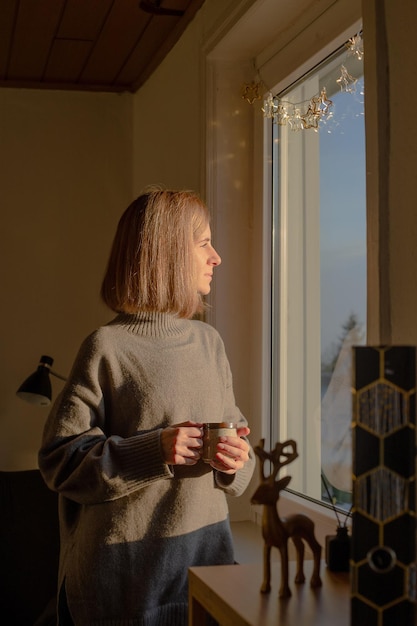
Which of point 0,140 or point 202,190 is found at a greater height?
point 0,140

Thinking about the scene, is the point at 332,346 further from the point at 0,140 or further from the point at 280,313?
the point at 0,140

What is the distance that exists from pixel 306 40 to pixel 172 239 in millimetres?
681

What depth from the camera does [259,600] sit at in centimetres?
103

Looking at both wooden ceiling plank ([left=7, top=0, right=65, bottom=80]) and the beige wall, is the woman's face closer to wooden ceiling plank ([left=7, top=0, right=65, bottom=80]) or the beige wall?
wooden ceiling plank ([left=7, top=0, right=65, bottom=80])

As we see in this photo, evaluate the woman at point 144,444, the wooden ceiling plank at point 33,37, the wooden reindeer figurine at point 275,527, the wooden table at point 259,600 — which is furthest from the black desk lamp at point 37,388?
the wooden reindeer figurine at point 275,527

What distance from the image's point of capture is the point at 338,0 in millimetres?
1774

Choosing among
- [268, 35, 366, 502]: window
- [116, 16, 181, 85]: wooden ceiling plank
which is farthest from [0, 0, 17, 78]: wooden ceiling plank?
[268, 35, 366, 502]: window

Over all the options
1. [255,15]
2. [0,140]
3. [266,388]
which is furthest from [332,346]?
[0,140]

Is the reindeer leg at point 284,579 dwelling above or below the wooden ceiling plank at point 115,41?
below

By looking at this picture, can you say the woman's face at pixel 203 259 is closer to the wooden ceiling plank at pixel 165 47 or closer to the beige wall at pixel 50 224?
the wooden ceiling plank at pixel 165 47

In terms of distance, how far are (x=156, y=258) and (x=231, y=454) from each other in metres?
0.38

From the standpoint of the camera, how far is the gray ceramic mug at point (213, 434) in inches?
54.6

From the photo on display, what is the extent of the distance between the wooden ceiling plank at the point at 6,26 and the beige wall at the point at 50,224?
0.34 meters

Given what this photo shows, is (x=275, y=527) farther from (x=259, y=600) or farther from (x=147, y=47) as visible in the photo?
(x=147, y=47)
